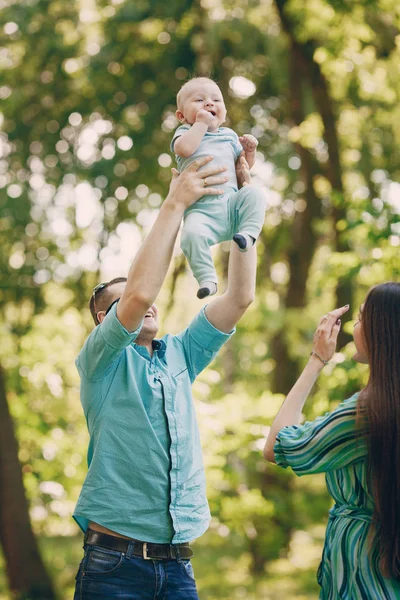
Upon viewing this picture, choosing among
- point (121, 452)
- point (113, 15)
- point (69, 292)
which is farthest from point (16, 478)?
point (113, 15)

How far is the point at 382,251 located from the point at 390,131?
13.4 ft

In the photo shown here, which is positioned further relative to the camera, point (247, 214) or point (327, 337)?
point (327, 337)

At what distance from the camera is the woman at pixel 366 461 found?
6.50 feet

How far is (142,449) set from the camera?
220 cm

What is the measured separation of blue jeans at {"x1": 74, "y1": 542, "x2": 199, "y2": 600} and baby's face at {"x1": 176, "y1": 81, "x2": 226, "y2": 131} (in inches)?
49.5

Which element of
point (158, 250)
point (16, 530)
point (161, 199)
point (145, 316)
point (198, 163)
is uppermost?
point (161, 199)

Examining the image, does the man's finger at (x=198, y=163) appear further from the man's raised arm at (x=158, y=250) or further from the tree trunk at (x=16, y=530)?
the tree trunk at (x=16, y=530)

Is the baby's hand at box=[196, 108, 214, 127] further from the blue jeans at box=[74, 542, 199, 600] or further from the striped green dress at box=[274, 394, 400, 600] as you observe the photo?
the blue jeans at box=[74, 542, 199, 600]

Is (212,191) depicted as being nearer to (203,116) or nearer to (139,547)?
(203,116)

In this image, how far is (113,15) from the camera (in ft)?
29.6

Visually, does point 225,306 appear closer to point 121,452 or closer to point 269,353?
point 121,452

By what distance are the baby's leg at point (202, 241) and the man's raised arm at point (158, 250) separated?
0.04 metres

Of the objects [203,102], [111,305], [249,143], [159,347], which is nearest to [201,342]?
[159,347]

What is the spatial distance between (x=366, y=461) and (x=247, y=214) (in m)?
0.74
